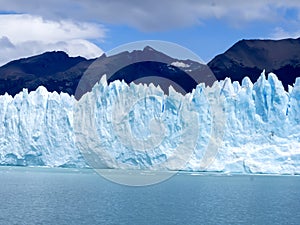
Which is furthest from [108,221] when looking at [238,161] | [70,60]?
[70,60]

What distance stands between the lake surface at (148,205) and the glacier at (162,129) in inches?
169

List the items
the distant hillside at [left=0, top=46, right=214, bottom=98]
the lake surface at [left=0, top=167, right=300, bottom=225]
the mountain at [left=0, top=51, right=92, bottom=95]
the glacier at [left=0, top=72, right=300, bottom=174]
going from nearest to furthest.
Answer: the lake surface at [left=0, top=167, right=300, bottom=225] < the glacier at [left=0, top=72, right=300, bottom=174] < the distant hillside at [left=0, top=46, right=214, bottom=98] < the mountain at [left=0, top=51, right=92, bottom=95]

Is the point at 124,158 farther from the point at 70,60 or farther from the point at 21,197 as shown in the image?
the point at 70,60

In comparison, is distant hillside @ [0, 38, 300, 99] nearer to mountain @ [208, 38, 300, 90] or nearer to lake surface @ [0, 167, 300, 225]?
mountain @ [208, 38, 300, 90]

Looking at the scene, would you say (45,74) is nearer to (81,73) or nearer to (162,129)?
(81,73)

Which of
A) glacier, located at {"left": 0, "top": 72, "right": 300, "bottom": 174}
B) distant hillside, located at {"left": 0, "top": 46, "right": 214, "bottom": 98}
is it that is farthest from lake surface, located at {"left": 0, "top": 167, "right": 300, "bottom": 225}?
distant hillside, located at {"left": 0, "top": 46, "right": 214, "bottom": 98}

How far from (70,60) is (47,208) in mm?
68103

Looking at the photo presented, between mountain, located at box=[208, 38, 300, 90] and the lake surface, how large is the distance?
1072 inches

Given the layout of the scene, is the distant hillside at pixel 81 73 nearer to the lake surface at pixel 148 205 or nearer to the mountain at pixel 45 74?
the mountain at pixel 45 74

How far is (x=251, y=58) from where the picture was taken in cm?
6378

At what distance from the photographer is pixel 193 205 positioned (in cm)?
2672

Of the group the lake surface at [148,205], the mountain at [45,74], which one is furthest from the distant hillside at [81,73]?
the lake surface at [148,205]

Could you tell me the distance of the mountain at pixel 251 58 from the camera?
6241 centimetres

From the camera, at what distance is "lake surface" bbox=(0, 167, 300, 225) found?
72.0 feet
